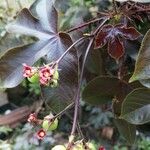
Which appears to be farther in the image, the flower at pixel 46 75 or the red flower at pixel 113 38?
the red flower at pixel 113 38

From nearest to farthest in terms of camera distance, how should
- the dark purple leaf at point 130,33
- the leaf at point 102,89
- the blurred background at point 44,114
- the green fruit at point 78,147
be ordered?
the green fruit at point 78,147 < the dark purple leaf at point 130,33 < the leaf at point 102,89 < the blurred background at point 44,114

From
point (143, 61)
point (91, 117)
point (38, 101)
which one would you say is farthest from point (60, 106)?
point (38, 101)

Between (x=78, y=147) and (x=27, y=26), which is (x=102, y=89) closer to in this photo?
(x=27, y=26)

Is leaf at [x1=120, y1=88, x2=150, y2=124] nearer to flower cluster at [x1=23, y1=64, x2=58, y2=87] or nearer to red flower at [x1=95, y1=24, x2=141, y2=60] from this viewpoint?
red flower at [x1=95, y1=24, x2=141, y2=60]

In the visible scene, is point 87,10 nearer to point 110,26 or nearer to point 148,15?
point 148,15

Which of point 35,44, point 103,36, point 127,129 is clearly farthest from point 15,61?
point 127,129

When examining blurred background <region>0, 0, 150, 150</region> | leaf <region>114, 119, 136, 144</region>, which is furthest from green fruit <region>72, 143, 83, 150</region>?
blurred background <region>0, 0, 150, 150</region>

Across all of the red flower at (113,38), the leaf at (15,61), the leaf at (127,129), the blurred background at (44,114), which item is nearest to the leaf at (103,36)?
the red flower at (113,38)

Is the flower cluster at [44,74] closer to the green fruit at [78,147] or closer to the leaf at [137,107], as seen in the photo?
the green fruit at [78,147]
